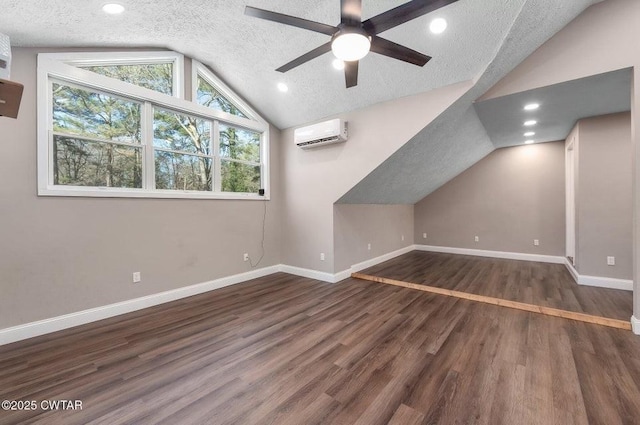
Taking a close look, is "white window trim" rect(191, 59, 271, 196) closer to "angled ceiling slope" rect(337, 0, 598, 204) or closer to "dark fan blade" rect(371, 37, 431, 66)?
"angled ceiling slope" rect(337, 0, 598, 204)

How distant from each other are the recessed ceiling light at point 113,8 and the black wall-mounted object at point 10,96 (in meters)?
1.37

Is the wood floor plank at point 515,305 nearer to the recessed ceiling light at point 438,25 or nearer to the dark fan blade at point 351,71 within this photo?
the dark fan blade at point 351,71

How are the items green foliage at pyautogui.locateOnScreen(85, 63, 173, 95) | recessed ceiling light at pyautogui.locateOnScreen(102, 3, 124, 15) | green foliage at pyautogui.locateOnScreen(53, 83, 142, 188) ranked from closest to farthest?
recessed ceiling light at pyautogui.locateOnScreen(102, 3, 124, 15), green foliage at pyautogui.locateOnScreen(53, 83, 142, 188), green foliage at pyautogui.locateOnScreen(85, 63, 173, 95)

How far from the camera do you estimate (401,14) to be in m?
1.75

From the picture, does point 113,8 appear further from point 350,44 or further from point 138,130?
point 350,44

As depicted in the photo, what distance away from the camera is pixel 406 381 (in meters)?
1.91

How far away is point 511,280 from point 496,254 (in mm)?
2033

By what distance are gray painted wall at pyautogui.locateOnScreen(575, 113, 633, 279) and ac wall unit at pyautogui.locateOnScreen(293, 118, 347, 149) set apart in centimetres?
349

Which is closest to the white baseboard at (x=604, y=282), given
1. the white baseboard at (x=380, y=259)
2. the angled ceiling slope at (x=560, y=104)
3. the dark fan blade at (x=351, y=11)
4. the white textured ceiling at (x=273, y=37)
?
the angled ceiling slope at (x=560, y=104)

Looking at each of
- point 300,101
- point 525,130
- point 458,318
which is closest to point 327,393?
point 458,318

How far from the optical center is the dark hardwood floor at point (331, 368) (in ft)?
5.32

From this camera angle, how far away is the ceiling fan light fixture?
1817mm

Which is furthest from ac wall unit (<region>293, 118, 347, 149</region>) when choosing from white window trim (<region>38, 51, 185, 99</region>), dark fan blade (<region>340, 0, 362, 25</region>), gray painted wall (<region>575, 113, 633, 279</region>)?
gray painted wall (<region>575, 113, 633, 279</region>)

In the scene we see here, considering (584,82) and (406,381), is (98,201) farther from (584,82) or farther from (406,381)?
(584,82)
